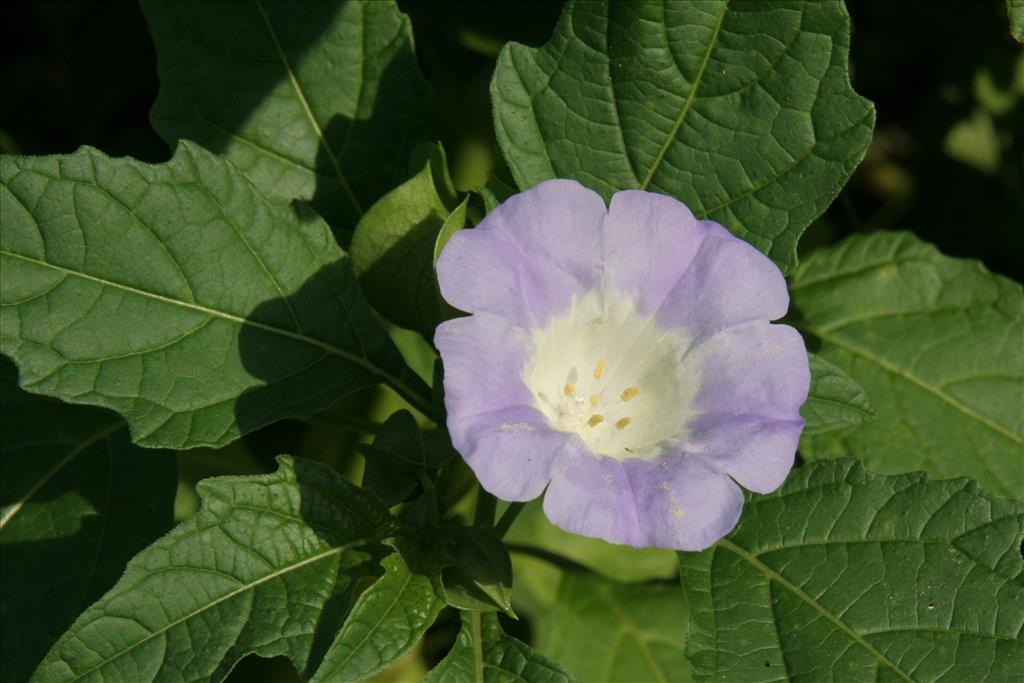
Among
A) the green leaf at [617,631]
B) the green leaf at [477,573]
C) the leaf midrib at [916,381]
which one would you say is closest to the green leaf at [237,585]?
the green leaf at [477,573]

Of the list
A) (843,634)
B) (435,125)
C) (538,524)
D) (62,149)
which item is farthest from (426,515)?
(62,149)

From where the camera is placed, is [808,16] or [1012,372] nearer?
[808,16]

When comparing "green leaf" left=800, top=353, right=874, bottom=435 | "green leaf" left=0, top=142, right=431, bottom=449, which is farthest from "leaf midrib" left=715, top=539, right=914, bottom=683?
"green leaf" left=0, top=142, right=431, bottom=449

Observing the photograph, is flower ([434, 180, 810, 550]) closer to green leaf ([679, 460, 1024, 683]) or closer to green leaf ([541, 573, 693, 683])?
green leaf ([679, 460, 1024, 683])

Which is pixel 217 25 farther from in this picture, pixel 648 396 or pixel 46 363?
pixel 648 396

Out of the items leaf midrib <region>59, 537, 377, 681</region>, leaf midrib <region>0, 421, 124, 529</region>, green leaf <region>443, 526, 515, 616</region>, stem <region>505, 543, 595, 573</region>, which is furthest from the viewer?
stem <region>505, 543, 595, 573</region>
